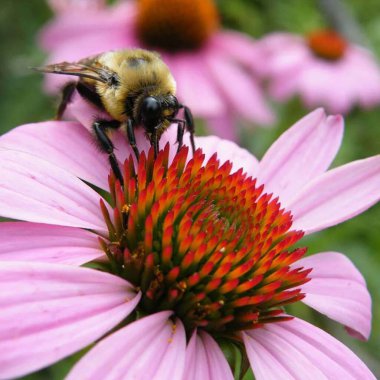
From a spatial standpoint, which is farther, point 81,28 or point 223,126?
point 81,28

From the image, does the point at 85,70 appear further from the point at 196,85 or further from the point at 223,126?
the point at 223,126

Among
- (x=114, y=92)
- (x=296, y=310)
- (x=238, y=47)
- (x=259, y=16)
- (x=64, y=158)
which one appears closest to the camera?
(x=64, y=158)

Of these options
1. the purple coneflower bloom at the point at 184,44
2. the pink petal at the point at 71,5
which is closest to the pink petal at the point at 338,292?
the purple coneflower bloom at the point at 184,44

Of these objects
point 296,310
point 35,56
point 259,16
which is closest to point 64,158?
point 296,310

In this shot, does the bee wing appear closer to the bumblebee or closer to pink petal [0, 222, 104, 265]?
the bumblebee

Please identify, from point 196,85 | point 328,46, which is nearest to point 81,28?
point 196,85

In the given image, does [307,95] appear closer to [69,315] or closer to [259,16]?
[259,16]
